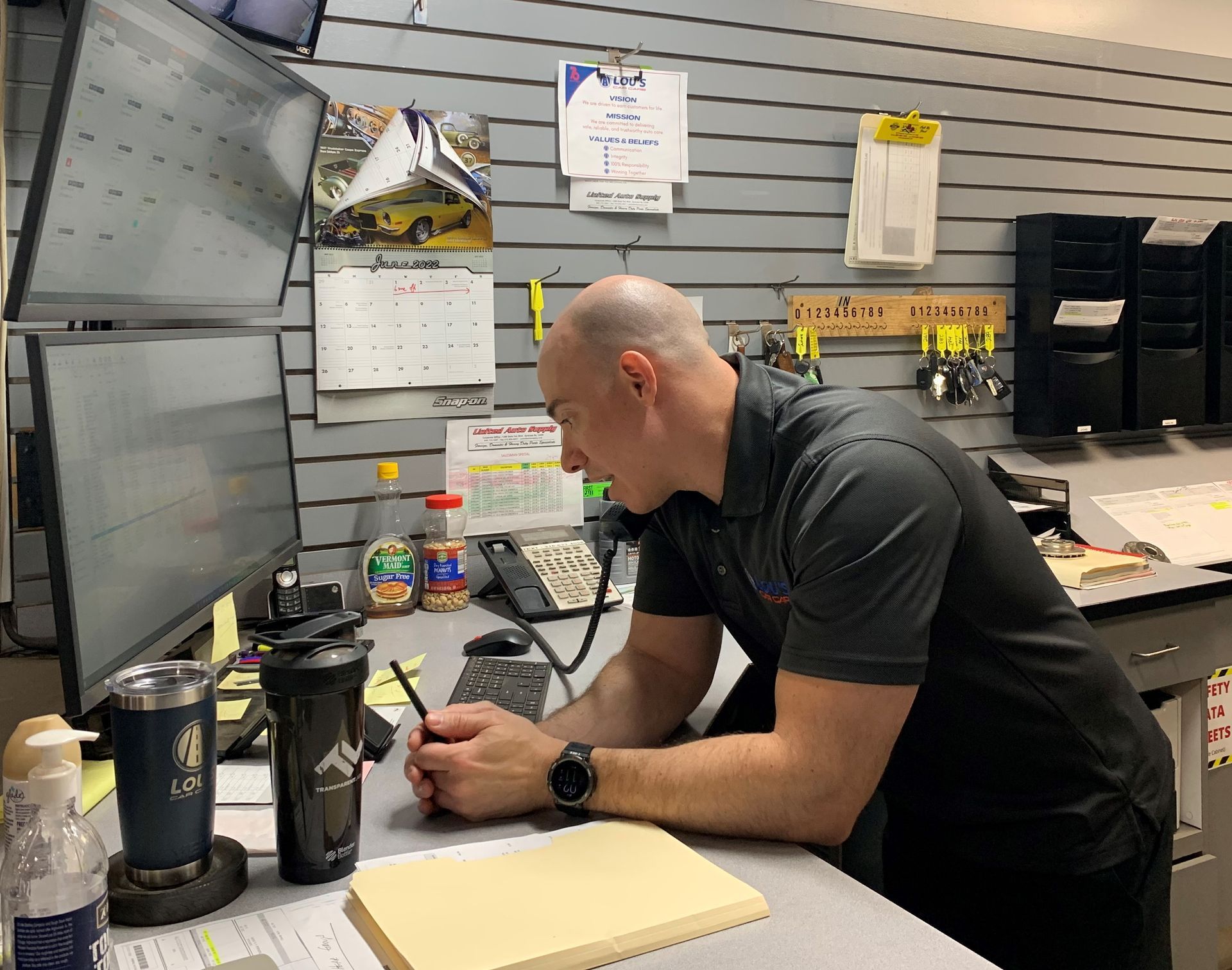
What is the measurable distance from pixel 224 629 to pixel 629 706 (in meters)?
0.62

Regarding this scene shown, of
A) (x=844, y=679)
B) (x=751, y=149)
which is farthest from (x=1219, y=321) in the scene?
(x=844, y=679)

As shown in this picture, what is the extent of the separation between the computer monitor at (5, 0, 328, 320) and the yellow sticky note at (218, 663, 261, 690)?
0.58 m

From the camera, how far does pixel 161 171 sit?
4.50 feet

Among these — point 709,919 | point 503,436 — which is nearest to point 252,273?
point 503,436

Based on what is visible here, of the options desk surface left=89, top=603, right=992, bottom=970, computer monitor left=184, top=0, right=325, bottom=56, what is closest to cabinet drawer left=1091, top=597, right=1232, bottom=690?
desk surface left=89, top=603, right=992, bottom=970

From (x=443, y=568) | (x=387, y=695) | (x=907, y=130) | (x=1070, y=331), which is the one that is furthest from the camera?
(x=1070, y=331)

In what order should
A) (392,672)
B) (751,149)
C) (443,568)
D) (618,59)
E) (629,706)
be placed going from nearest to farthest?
(629,706) → (392,672) → (443,568) → (618,59) → (751,149)

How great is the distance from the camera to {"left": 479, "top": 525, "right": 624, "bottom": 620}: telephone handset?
6.67ft

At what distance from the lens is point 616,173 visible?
2.38 m

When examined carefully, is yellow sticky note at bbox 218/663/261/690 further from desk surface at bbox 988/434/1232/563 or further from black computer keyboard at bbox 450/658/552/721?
desk surface at bbox 988/434/1232/563

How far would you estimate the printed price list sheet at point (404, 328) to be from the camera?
212 centimetres

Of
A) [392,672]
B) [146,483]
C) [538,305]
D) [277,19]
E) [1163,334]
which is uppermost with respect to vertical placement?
[277,19]

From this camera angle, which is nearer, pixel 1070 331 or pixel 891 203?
pixel 891 203

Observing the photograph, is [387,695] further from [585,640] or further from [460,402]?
[460,402]
